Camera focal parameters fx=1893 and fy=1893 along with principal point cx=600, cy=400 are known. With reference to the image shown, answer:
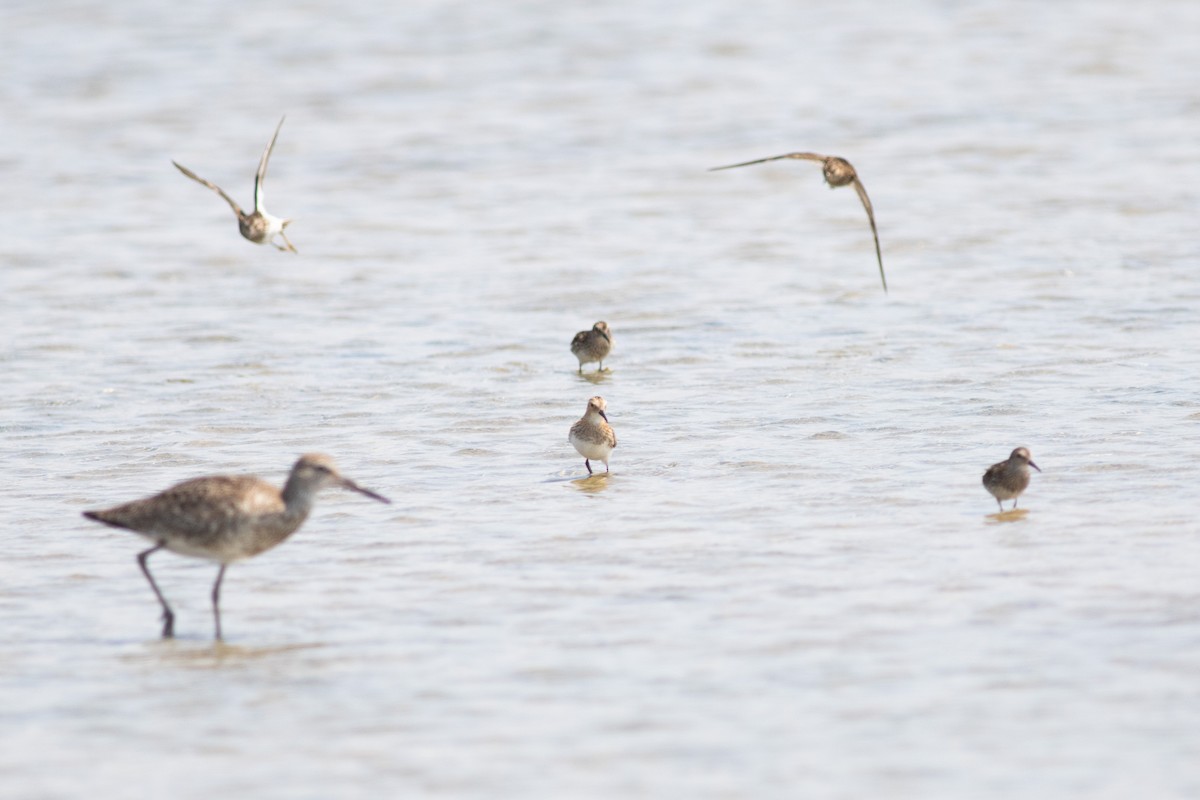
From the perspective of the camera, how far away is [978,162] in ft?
91.0

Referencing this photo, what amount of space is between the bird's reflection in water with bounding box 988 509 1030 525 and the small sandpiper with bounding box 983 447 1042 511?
8cm

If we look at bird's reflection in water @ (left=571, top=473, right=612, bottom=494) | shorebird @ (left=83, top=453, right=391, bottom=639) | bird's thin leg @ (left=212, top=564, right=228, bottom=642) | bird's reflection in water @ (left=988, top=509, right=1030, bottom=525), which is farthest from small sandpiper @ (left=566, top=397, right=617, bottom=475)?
bird's thin leg @ (left=212, top=564, right=228, bottom=642)

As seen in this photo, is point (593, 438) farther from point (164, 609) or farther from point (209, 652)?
point (209, 652)

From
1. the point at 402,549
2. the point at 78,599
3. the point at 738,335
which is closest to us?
the point at 78,599

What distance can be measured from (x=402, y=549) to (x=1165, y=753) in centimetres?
514

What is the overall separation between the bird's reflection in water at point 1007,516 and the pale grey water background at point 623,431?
0.21 ft

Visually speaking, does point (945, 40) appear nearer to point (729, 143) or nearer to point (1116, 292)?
point (729, 143)

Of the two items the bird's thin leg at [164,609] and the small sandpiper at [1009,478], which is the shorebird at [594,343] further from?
the bird's thin leg at [164,609]

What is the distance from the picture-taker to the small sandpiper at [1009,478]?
11781 mm

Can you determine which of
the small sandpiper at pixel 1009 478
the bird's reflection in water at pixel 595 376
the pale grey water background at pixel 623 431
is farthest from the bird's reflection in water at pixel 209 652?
the bird's reflection in water at pixel 595 376

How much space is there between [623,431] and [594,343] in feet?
6.84

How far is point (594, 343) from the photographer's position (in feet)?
55.5

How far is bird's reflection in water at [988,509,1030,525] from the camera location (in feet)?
38.1

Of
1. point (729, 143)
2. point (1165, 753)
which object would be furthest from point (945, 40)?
point (1165, 753)
